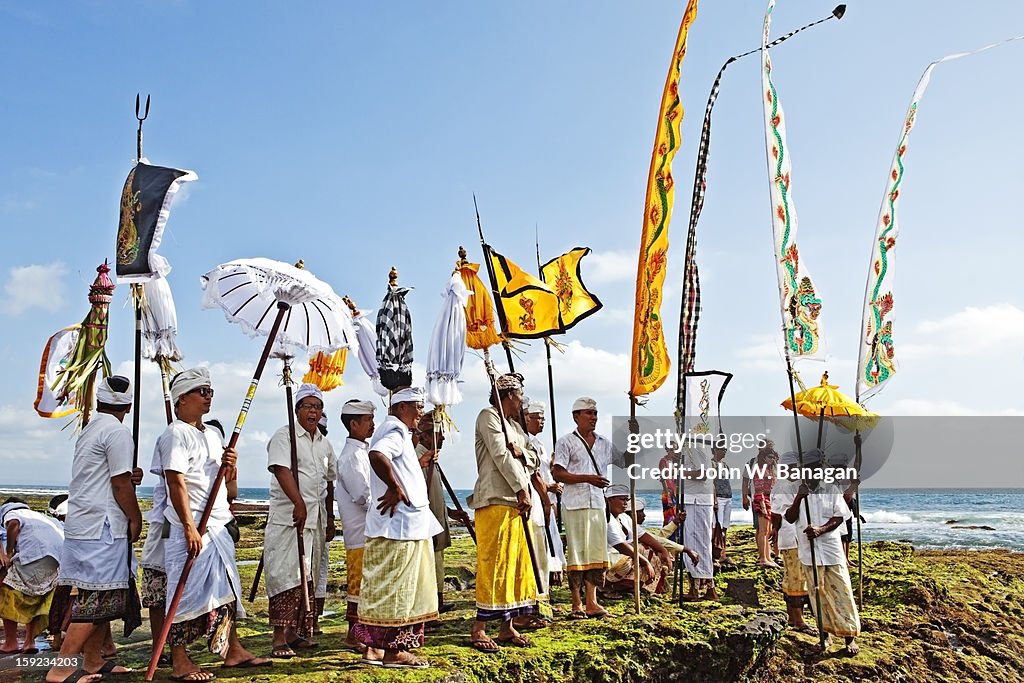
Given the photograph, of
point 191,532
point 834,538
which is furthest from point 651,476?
point 191,532

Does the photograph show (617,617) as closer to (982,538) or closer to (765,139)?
(765,139)

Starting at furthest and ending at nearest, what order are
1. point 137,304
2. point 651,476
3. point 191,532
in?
1. point 651,476
2. point 137,304
3. point 191,532

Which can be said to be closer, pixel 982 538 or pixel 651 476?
pixel 651 476

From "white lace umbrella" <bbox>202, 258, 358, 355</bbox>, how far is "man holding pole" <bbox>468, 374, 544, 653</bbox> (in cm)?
146

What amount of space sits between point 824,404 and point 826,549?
142 centimetres

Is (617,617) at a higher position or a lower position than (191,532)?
lower

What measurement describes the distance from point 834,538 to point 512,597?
303 centimetres

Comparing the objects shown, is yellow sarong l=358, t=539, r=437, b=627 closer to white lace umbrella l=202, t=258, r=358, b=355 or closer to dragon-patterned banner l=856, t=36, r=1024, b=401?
white lace umbrella l=202, t=258, r=358, b=355

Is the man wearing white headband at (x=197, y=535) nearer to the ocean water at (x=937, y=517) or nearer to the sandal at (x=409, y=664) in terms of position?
the sandal at (x=409, y=664)

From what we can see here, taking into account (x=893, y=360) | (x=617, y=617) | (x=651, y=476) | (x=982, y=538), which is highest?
(x=893, y=360)

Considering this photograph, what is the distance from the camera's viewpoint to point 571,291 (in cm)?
777

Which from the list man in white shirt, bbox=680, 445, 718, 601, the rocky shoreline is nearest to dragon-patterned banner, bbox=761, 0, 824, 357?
man in white shirt, bbox=680, 445, 718, 601

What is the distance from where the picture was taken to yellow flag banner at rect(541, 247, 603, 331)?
7656 mm

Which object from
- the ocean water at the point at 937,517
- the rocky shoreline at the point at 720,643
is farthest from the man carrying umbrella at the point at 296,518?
the ocean water at the point at 937,517
